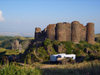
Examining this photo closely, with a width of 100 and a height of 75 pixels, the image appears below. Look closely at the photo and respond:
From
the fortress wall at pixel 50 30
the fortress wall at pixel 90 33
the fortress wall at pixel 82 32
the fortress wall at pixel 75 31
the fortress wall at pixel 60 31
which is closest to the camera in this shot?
the fortress wall at pixel 60 31

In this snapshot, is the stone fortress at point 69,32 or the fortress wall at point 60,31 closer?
the fortress wall at point 60,31

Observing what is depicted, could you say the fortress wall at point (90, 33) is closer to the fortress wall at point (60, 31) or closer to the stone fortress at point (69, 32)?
the stone fortress at point (69, 32)

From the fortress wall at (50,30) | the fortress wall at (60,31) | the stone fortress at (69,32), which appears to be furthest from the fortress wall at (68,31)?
the fortress wall at (50,30)

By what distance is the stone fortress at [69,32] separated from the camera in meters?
51.7

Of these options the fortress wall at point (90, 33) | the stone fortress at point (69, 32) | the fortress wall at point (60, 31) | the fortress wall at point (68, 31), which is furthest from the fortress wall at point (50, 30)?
the fortress wall at point (90, 33)

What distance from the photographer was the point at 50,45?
157 ft

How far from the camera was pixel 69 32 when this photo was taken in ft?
174

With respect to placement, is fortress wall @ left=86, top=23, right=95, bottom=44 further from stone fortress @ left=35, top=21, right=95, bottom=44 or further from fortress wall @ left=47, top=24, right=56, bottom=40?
fortress wall @ left=47, top=24, right=56, bottom=40

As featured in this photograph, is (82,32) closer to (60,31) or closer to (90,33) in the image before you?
(90,33)

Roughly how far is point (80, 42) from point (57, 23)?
9.86m

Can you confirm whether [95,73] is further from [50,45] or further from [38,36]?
[38,36]

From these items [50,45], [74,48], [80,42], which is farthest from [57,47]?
[80,42]

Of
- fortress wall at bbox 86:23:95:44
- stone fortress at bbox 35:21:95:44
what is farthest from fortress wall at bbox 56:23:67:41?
fortress wall at bbox 86:23:95:44

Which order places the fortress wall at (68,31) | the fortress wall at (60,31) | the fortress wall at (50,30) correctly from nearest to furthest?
1. the fortress wall at (60,31)
2. the fortress wall at (50,30)
3. the fortress wall at (68,31)
